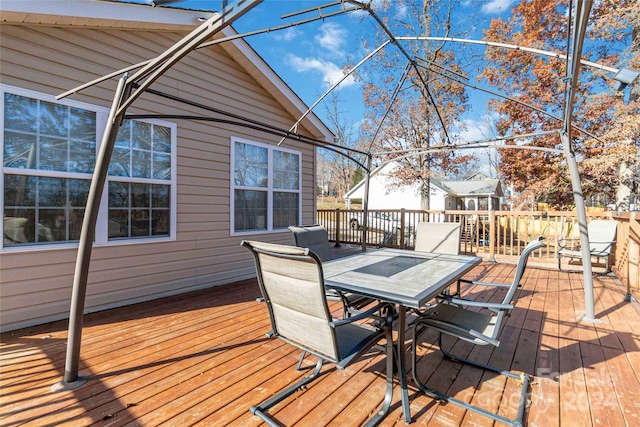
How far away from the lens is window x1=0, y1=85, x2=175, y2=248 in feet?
9.86

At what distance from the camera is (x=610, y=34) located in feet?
25.7

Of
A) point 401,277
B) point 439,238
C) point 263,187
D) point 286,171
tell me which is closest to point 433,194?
point 286,171

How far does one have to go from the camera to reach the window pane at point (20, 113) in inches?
116

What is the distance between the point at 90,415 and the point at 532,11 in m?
13.7

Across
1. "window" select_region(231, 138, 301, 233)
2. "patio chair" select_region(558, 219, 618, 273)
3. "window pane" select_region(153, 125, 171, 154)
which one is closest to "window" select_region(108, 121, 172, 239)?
"window pane" select_region(153, 125, 171, 154)

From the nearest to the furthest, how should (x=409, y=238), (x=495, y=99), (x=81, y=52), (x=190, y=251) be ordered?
1. (x=81, y=52)
2. (x=190, y=251)
3. (x=409, y=238)
4. (x=495, y=99)

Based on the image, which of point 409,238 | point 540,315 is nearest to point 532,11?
point 409,238

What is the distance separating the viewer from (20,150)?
303 cm

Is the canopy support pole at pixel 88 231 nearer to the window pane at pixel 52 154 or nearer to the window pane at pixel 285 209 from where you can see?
the window pane at pixel 52 154

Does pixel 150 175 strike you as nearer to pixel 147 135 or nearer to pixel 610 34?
pixel 147 135

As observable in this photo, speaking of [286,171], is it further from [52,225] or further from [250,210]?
[52,225]

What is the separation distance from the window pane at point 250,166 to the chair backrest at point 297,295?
11.3 feet

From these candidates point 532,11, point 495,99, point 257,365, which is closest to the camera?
point 257,365

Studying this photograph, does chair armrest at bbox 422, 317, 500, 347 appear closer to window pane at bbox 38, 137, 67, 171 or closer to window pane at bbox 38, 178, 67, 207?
window pane at bbox 38, 178, 67, 207
